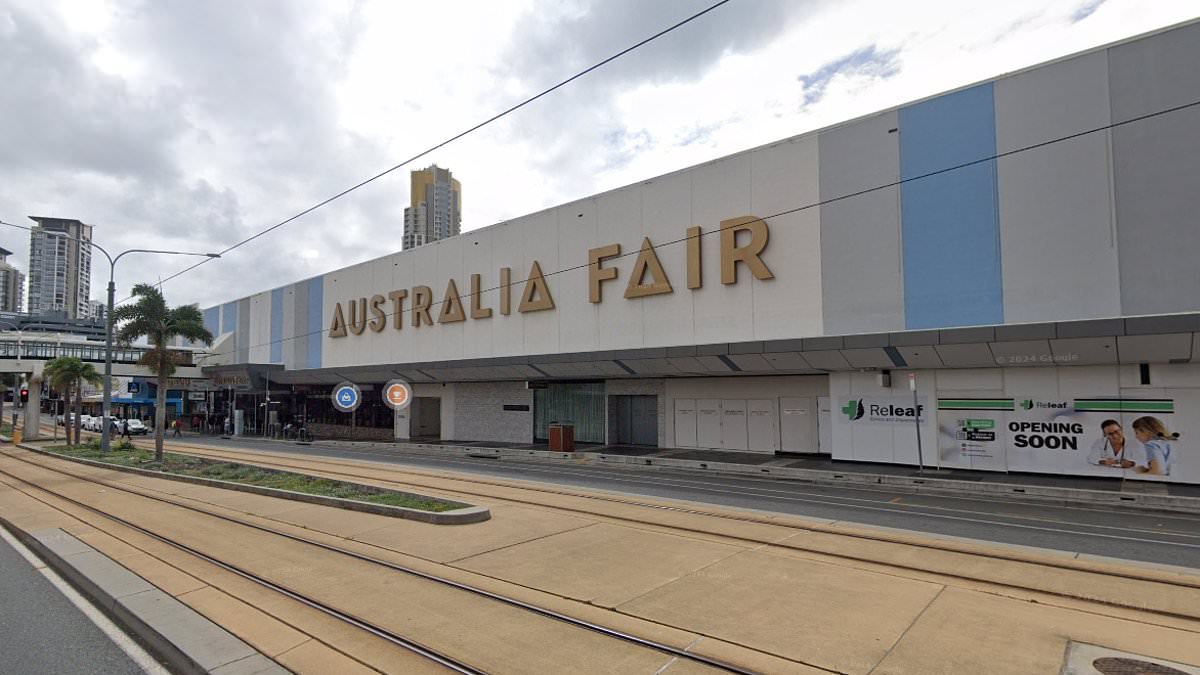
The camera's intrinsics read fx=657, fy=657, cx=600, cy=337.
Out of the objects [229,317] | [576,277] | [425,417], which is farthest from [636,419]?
[229,317]

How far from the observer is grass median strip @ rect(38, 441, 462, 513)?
42.9 feet

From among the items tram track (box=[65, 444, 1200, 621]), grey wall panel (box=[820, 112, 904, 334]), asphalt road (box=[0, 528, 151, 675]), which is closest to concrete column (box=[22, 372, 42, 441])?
tram track (box=[65, 444, 1200, 621])

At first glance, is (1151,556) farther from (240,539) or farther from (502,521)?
(240,539)

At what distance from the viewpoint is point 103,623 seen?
6816 millimetres

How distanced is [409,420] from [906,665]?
38650 mm

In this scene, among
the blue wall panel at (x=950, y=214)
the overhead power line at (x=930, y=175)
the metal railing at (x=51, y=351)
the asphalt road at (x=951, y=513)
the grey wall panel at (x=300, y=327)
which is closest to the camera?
the asphalt road at (x=951, y=513)

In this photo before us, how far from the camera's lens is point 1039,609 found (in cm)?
668

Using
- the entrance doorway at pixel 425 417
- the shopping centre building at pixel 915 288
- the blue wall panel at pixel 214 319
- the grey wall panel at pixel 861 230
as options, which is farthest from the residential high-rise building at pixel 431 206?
the grey wall panel at pixel 861 230

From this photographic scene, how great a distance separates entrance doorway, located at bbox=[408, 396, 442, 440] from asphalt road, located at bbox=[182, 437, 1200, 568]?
21.9 m

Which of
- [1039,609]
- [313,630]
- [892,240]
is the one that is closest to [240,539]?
[313,630]

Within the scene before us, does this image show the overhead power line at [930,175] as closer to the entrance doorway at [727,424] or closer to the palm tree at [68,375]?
the entrance doorway at [727,424]

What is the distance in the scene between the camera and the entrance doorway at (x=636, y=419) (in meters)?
30.0

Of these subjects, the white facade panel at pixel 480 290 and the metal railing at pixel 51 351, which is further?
the metal railing at pixel 51 351

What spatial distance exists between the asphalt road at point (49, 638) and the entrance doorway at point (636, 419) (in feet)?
77.3
